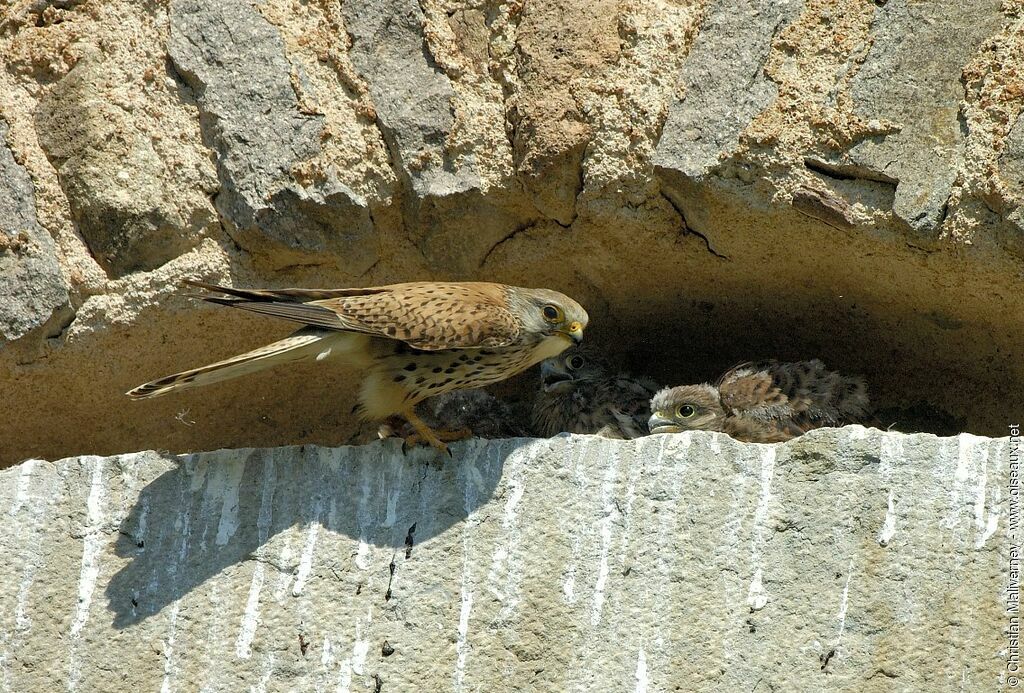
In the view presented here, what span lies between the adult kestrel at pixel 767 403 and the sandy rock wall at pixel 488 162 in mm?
239

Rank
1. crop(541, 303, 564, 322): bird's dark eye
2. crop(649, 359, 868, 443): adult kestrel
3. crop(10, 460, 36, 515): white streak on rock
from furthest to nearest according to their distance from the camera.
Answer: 1. crop(649, 359, 868, 443): adult kestrel
2. crop(541, 303, 564, 322): bird's dark eye
3. crop(10, 460, 36, 515): white streak on rock

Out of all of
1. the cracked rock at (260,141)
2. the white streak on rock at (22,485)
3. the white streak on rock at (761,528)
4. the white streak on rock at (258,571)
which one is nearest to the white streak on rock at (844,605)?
the white streak on rock at (761,528)

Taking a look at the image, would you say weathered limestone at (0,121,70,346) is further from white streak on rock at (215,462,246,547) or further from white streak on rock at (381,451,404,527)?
white streak on rock at (381,451,404,527)

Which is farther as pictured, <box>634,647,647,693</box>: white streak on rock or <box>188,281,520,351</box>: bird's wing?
<box>188,281,520,351</box>: bird's wing

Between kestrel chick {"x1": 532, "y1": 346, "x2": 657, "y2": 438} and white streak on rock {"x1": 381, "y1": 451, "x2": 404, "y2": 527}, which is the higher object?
kestrel chick {"x1": 532, "y1": 346, "x2": 657, "y2": 438}

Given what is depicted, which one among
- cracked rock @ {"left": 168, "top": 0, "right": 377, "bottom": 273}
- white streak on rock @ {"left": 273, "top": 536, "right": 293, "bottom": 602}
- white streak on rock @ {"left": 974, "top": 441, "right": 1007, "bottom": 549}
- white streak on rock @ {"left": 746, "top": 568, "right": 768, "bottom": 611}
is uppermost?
cracked rock @ {"left": 168, "top": 0, "right": 377, "bottom": 273}

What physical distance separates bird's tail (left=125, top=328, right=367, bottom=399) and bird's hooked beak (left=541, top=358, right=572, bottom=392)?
1081mm

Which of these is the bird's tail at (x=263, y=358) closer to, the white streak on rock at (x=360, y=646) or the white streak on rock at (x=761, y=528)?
the white streak on rock at (x=360, y=646)

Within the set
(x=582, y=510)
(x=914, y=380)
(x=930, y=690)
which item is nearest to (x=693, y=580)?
(x=582, y=510)

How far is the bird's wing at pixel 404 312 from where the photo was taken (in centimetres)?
320

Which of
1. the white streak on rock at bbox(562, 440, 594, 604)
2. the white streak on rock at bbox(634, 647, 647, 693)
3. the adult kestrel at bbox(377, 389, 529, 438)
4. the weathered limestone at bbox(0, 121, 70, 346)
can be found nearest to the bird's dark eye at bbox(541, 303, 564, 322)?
the white streak on rock at bbox(562, 440, 594, 604)

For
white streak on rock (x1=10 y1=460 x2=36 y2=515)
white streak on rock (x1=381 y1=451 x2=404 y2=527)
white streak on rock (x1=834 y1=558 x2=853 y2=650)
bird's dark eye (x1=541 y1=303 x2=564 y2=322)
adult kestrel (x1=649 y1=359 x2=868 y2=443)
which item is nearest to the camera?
white streak on rock (x1=834 y1=558 x2=853 y2=650)

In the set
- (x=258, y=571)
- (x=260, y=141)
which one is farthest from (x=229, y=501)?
(x=260, y=141)

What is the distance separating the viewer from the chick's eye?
3.62 meters
